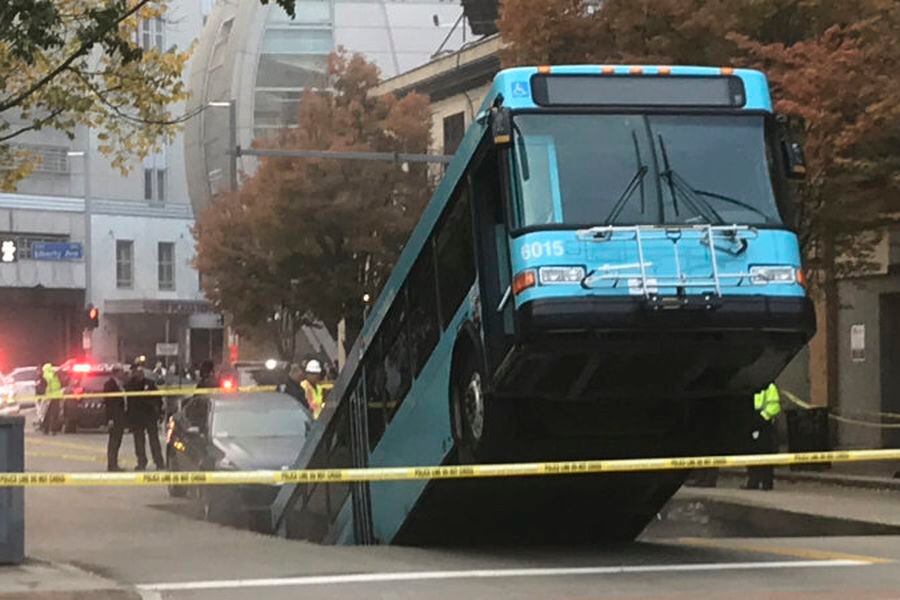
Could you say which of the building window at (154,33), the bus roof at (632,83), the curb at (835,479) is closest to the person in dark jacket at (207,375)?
the curb at (835,479)

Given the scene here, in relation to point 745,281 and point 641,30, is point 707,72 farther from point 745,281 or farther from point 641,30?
point 641,30

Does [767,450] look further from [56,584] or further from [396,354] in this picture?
[56,584]

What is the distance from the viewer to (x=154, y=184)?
7531 centimetres

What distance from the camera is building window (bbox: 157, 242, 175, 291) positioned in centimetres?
7462

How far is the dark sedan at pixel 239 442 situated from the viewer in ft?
62.3

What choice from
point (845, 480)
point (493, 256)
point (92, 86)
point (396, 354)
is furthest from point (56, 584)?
point (845, 480)

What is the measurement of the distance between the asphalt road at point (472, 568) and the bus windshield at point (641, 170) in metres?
2.69

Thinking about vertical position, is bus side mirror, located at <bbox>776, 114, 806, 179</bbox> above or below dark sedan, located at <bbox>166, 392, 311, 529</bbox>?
above

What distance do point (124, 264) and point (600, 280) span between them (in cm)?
6439

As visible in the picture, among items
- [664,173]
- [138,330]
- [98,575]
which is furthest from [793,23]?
[138,330]

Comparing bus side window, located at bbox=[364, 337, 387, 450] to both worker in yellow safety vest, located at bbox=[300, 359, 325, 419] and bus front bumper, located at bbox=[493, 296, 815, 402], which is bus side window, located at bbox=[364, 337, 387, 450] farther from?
worker in yellow safety vest, located at bbox=[300, 359, 325, 419]

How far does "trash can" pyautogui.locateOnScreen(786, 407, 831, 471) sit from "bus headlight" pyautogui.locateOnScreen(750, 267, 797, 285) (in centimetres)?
1311

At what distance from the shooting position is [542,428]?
1261 cm

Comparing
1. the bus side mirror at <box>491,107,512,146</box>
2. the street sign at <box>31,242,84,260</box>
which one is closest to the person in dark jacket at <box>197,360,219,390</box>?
the bus side mirror at <box>491,107,512,146</box>
